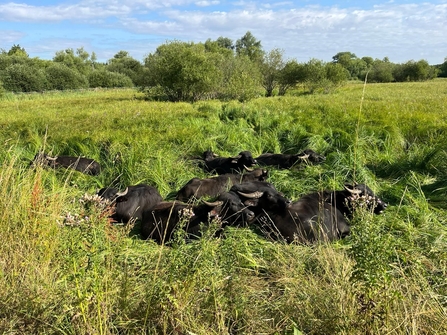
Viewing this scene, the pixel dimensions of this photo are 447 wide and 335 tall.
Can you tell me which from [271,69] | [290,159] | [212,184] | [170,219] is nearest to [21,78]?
[271,69]

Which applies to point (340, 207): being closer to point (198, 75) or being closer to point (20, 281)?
point (20, 281)

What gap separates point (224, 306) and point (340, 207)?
3541 mm

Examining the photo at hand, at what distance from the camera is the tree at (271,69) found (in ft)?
135

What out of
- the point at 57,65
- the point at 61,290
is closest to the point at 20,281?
the point at 61,290

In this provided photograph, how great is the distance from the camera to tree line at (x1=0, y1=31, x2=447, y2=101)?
940 inches

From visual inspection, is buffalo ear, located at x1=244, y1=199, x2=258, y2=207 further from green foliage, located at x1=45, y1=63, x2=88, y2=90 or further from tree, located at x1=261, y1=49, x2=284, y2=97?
green foliage, located at x1=45, y1=63, x2=88, y2=90

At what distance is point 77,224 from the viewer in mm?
2939

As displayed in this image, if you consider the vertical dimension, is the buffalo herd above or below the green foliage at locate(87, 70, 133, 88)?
below

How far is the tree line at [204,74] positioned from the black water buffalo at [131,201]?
3857 millimetres

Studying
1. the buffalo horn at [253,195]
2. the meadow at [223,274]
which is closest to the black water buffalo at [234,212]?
the buffalo horn at [253,195]

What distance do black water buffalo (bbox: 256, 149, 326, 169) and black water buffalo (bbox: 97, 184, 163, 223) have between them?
333 centimetres

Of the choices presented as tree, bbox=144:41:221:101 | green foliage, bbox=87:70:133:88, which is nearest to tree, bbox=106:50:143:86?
green foliage, bbox=87:70:133:88

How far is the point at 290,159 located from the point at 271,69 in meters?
34.2

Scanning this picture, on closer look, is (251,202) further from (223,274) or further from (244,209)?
(223,274)
